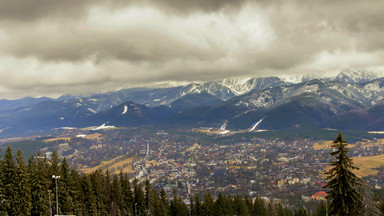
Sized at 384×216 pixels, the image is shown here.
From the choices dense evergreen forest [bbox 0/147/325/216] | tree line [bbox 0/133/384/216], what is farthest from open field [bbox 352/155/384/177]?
tree line [bbox 0/133/384/216]

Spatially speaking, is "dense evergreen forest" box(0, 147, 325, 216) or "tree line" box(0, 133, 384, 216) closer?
"tree line" box(0, 133, 384, 216)

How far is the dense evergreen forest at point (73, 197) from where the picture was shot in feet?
142

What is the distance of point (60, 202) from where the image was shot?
50.1 m

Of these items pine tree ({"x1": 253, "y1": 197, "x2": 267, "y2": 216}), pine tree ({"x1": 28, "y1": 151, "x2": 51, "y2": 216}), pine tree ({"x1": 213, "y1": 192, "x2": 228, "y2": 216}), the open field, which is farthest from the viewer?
the open field

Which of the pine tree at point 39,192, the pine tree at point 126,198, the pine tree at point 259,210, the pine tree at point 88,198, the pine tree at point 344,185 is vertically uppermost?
the pine tree at point 344,185

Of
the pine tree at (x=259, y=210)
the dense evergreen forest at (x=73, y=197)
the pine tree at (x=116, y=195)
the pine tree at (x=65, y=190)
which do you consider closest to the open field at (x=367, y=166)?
the dense evergreen forest at (x=73, y=197)

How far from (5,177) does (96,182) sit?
22.6m

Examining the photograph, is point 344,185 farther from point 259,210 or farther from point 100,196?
point 259,210

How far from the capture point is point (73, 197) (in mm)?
54281

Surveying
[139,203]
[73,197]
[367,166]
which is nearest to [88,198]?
[73,197]

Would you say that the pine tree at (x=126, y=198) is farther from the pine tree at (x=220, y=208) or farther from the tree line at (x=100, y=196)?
the pine tree at (x=220, y=208)

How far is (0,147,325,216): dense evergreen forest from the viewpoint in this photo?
1703 inches

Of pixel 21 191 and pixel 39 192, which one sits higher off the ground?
pixel 21 191

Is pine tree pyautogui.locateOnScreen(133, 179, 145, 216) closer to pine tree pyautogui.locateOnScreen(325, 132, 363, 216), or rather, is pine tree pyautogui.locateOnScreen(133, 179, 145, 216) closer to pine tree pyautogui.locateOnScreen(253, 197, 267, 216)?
pine tree pyautogui.locateOnScreen(253, 197, 267, 216)
